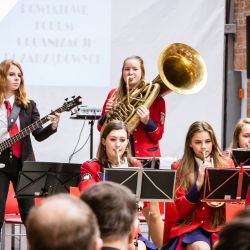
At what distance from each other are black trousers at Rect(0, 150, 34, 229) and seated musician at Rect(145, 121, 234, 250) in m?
1.16

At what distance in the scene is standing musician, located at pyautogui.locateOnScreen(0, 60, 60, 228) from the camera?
17.6ft

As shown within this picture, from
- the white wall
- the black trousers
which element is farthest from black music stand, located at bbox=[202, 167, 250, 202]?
the white wall

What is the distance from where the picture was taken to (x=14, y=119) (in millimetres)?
5484

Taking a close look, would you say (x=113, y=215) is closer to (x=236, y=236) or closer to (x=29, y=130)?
(x=236, y=236)

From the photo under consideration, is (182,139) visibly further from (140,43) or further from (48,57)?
(48,57)

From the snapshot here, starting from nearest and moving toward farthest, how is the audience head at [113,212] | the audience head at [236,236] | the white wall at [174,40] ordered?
the audience head at [236,236] < the audience head at [113,212] < the white wall at [174,40]

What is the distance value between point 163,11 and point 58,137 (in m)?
1.70

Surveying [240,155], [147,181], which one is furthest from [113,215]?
[240,155]

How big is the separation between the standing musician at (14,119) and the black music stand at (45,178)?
0.69m

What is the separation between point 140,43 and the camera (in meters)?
7.54

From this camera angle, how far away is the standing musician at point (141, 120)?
534 cm

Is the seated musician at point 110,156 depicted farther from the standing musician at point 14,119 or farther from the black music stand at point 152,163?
the standing musician at point 14,119

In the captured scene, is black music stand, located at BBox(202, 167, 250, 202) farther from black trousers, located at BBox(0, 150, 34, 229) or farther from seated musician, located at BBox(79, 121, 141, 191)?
black trousers, located at BBox(0, 150, 34, 229)

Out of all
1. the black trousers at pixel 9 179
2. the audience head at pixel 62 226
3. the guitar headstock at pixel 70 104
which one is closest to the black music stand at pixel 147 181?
the black trousers at pixel 9 179
